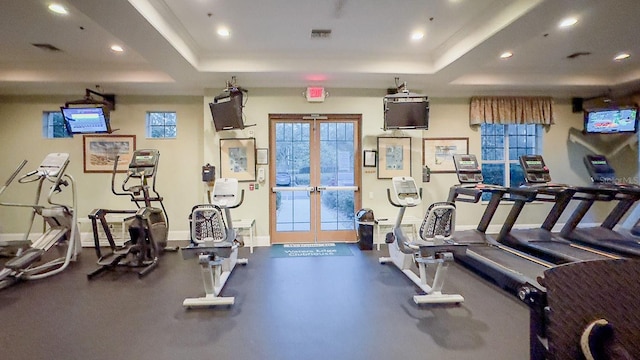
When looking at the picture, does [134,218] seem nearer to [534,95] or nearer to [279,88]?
[279,88]

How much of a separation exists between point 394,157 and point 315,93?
1928mm

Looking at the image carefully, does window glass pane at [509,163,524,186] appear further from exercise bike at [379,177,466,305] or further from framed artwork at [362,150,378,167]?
exercise bike at [379,177,466,305]

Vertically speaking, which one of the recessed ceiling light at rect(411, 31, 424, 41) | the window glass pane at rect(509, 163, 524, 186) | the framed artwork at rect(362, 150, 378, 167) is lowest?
the window glass pane at rect(509, 163, 524, 186)

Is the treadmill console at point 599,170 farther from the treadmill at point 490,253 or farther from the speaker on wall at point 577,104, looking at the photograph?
the speaker on wall at point 577,104

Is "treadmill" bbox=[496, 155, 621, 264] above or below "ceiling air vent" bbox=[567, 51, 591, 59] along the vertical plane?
below

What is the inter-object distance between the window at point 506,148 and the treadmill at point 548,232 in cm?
151

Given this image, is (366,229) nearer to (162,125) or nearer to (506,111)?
(506,111)

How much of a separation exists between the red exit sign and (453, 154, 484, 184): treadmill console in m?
2.61

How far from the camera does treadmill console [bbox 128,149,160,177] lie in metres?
5.11

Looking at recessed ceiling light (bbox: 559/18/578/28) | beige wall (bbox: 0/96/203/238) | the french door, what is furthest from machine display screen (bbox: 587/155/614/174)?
beige wall (bbox: 0/96/203/238)

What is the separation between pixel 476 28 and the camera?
4.12m

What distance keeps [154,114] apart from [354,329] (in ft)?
18.8

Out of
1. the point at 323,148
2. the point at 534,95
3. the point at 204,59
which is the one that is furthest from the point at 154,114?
the point at 534,95

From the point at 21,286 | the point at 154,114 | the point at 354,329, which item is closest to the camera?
the point at 354,329
